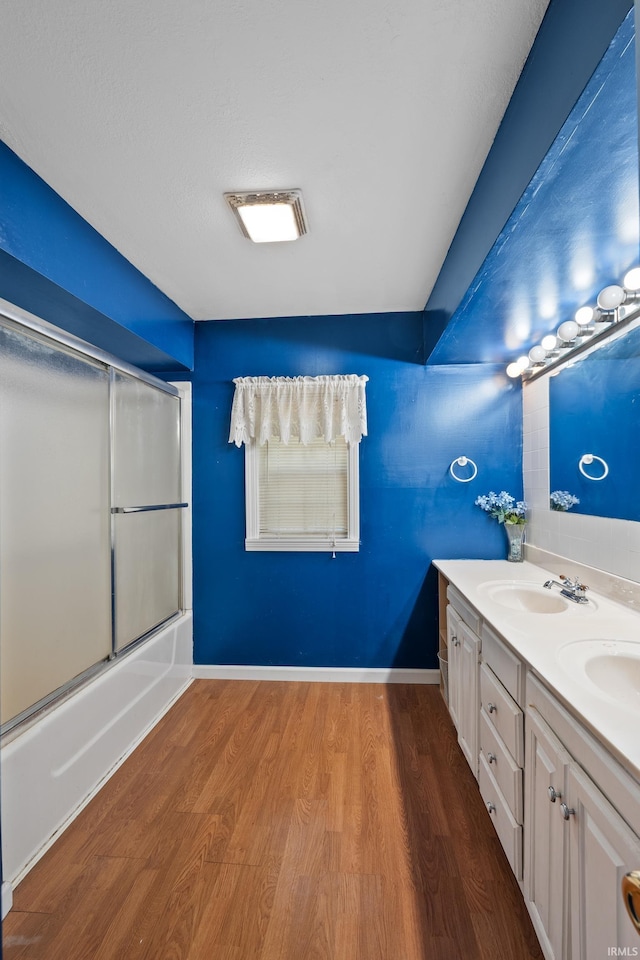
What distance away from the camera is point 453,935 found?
1.31m

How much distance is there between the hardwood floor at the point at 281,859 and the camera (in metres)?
1.30

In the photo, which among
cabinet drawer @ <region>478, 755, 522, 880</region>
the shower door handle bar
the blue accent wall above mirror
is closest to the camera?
the blue accent wall above mirror

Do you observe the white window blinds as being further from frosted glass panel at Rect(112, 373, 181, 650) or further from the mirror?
the mirror

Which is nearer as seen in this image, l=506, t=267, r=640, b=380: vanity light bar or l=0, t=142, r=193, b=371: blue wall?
l=0, t=142, r=193, b=371: blue wall

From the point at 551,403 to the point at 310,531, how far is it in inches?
64.4

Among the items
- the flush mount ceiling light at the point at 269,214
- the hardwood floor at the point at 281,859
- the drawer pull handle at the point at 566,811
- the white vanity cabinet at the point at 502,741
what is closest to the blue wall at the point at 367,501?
the hardwood floor at the point at 281,859

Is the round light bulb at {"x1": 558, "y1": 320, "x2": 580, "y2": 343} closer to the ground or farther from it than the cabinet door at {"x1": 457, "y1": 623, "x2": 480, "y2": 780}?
farther from it

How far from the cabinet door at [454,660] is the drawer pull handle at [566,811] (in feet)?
3.44

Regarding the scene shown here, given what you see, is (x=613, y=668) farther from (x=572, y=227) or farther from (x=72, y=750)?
(x=72, y=750)

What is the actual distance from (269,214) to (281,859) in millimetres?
2420

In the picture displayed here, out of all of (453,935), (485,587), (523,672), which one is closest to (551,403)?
(485,587)

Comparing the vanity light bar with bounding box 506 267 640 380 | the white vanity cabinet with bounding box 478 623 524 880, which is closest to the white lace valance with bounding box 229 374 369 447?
the vanity light bar with bounding box 506 267 640 380

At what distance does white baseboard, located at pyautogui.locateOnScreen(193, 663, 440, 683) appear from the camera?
291 cm

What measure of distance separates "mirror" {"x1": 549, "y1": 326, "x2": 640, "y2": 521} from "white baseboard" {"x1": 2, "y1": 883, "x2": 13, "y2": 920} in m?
2.52
